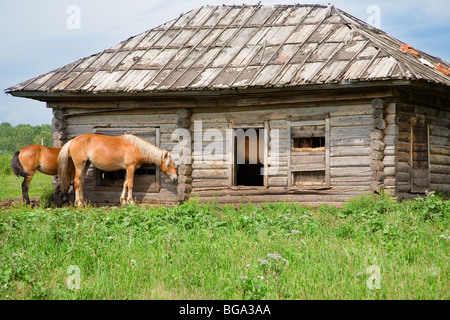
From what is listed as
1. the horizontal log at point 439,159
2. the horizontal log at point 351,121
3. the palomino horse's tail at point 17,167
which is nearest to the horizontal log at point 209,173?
the horizontal log at point 351,121

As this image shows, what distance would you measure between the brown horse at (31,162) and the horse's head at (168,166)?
2.97 meters

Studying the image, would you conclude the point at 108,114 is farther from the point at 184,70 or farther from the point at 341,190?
the point at 341,190

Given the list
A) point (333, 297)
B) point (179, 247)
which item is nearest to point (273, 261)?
point (333, 297)

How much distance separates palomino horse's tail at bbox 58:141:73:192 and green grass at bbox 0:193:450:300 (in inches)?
161

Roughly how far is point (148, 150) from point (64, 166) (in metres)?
2.18

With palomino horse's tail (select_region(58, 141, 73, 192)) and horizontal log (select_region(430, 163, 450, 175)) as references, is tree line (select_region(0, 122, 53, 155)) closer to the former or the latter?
palomino horse's tail (select_region(58, 141, 73, 192))

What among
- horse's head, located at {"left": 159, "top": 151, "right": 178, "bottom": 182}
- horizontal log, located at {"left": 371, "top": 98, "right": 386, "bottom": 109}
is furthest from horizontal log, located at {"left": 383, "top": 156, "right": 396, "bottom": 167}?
horse's head, located at {"left": 159, "top": 151, "right": 178, "bottom": 182}

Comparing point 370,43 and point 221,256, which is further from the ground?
point 370,43

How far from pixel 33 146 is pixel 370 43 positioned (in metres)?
8.71

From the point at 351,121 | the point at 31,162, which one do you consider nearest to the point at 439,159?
the point at 351,121

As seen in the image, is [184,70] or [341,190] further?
[184,70]

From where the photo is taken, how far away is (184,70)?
1480 cm

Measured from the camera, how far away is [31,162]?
15.3m

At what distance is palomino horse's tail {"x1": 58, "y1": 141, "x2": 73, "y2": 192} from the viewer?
1477cm
